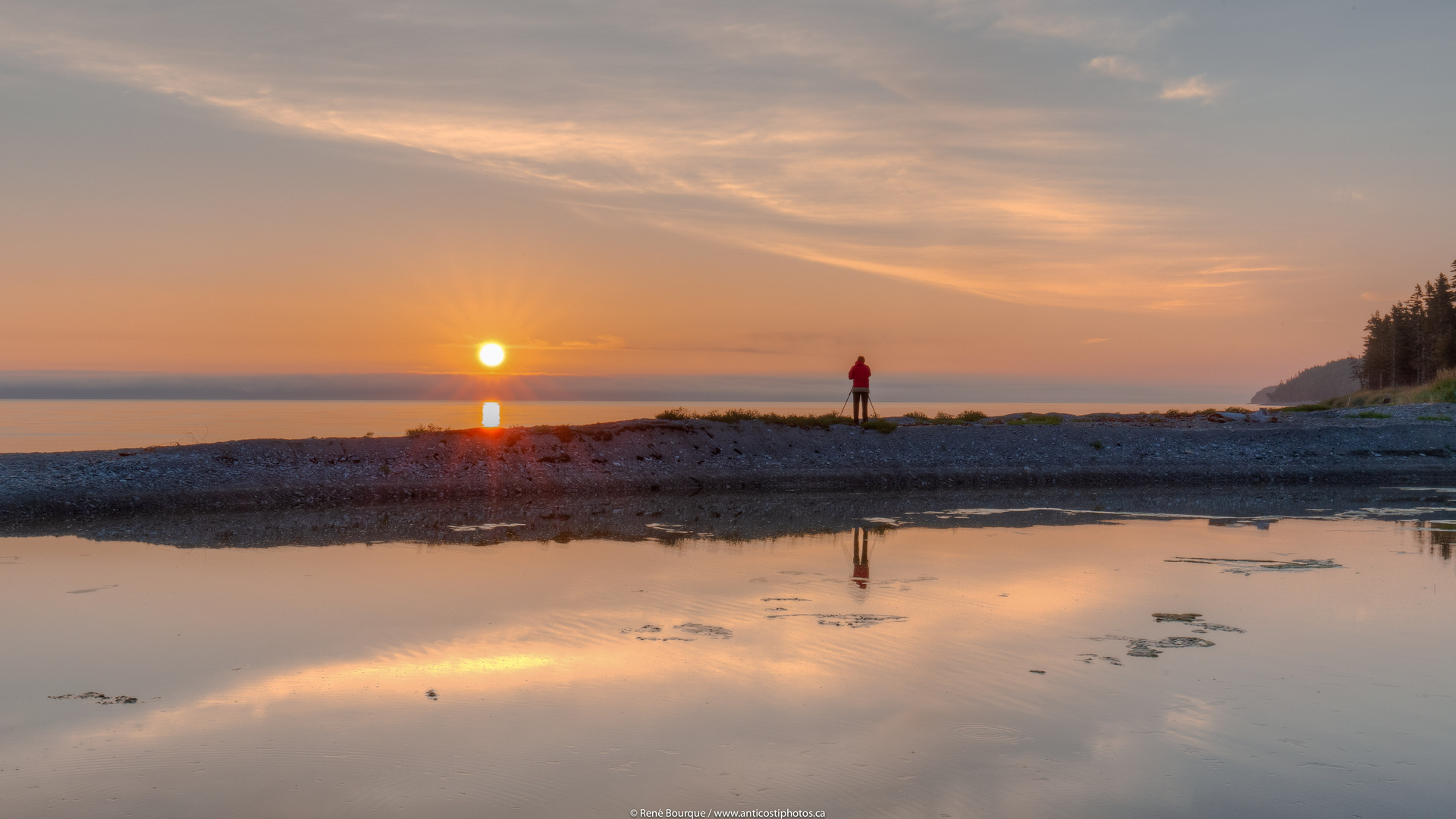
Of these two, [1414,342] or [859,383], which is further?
[1414,342]

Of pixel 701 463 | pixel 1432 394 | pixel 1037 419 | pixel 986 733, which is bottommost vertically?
pixel 986 733

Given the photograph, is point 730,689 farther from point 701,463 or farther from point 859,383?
point 859,383

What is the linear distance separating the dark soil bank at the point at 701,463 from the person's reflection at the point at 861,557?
8281 mm

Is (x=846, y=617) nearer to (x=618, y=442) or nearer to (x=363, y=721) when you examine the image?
(x=363, y=721)

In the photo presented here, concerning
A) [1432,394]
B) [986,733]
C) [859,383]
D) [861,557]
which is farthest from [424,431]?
[1432,394]

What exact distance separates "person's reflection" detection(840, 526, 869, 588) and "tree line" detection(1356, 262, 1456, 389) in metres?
99.3

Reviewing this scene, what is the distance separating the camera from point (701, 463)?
27625 mm

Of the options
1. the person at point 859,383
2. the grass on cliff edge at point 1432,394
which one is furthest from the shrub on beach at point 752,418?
the grass on cliff edge at point 1432,394

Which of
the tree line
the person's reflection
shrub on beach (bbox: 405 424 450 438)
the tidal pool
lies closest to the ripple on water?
the tidal pool

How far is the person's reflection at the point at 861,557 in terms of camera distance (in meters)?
12.9

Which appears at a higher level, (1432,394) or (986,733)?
(1432,394)

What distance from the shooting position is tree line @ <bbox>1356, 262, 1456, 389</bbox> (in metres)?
96.8

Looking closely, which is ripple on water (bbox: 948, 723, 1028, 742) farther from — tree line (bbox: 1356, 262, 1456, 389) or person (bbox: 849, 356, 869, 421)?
tree line (bbox: 1356, 262, 1456, 389)

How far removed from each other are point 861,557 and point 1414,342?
415 feet
